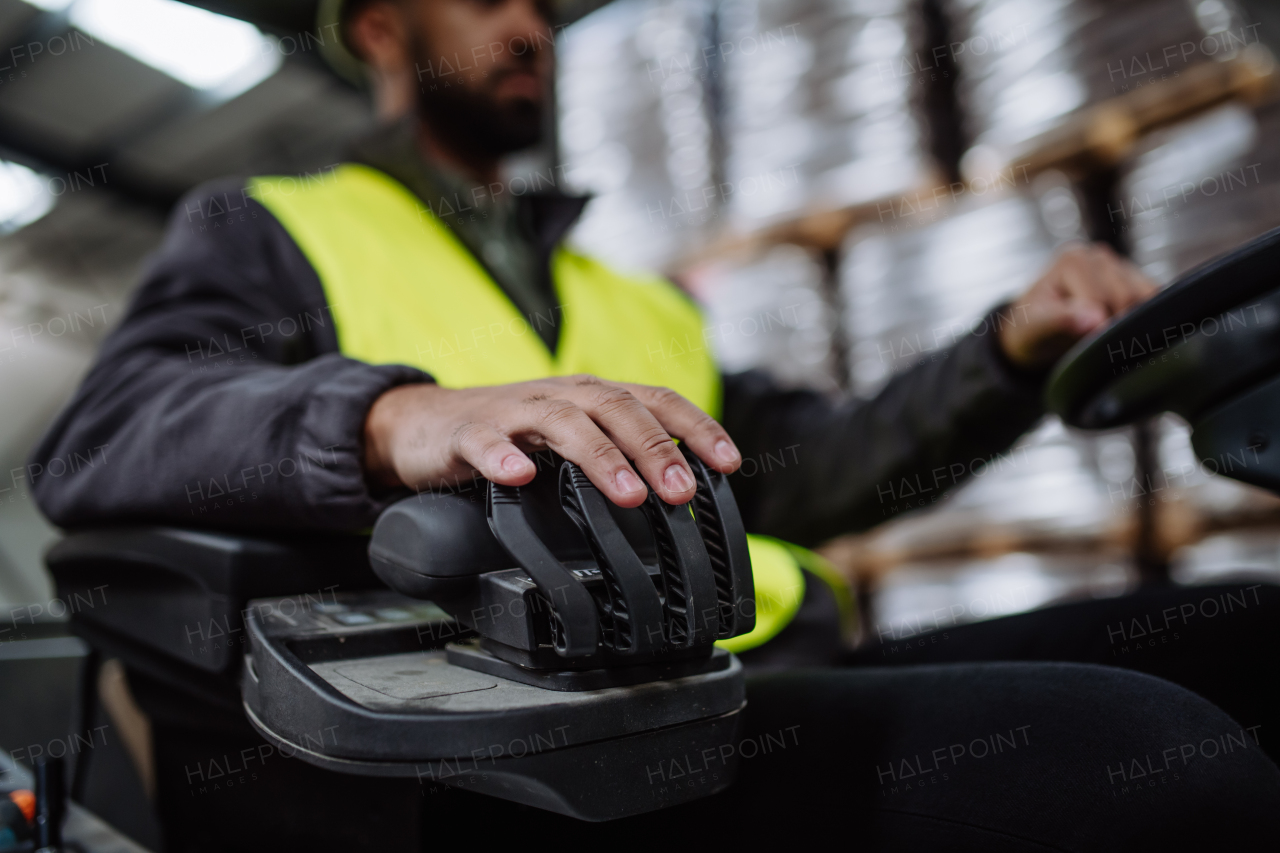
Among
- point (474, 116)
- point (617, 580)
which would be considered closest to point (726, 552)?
point (617, 580)

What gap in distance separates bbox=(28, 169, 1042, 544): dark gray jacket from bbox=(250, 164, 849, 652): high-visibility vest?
0.04 metres

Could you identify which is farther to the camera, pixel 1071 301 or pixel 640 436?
pixel 1071 301

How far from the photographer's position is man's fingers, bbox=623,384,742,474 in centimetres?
51

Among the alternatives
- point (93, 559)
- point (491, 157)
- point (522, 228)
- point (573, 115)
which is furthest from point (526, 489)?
point (573, 115)

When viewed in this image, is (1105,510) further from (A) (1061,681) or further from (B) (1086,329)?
(A) (1061,681)

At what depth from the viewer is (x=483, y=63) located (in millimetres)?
1352

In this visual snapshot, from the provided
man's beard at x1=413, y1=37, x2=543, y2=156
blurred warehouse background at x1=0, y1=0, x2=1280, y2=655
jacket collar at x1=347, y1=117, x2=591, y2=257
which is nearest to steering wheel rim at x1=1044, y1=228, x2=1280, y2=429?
blurred warehouse background at x1=0, y1=0, x2=1280, y2=655

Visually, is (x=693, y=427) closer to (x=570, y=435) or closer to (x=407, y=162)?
(x=570, y=435)

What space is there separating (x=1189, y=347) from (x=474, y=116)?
1.07m

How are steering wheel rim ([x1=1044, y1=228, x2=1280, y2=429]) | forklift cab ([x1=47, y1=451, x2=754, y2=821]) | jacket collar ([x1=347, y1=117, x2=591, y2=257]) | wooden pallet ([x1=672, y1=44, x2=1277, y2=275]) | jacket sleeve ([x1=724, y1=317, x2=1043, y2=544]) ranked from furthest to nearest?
wooden pallet ([x1=672, y1=44, x2=1277, y2=275]) → jacket collar ([x1=347, y1=117, x2=591, y2=257]) → jacket sleeve ([x1=724, y1=317, x2=1043, y2=544]) → steering wheel rim ([x1=1044, y1=228, x2=1280, y2=429]) → forklift cab ([x1=47, y1=451, x2=754, y2=821])

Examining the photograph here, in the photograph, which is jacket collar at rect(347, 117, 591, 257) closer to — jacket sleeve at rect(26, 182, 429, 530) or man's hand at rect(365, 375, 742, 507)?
jacket sleeve at rect(26, 182, 429, 530)

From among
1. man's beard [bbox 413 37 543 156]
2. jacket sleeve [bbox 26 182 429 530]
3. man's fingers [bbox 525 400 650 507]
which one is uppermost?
man's beard [bbox 413 37 543 156]

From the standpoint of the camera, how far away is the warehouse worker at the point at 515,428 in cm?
52

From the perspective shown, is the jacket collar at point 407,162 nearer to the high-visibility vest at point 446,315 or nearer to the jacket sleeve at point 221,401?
the high-visibility vest at point 446,315
